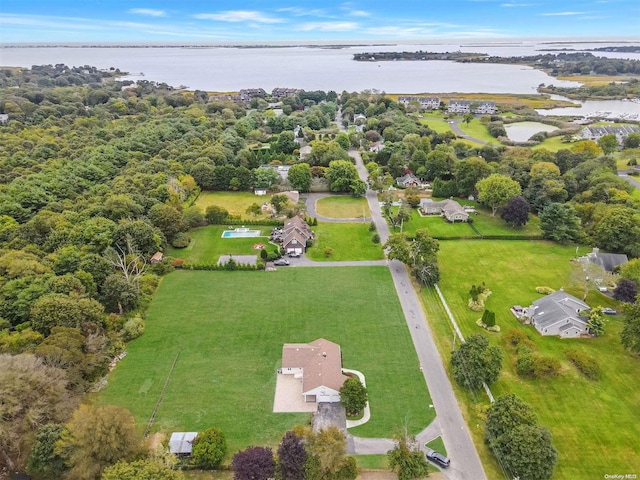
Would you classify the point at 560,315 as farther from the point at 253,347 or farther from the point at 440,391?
the point at 253,347

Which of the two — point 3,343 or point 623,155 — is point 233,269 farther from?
point 623,155

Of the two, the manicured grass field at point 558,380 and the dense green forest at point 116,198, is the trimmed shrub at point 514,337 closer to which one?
the manicured grass field at point 558,380

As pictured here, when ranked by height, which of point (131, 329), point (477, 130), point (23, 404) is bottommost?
point (131, 329)

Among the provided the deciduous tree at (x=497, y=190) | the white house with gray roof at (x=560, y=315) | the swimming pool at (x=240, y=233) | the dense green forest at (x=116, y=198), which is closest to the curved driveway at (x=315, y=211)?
the dense green forest at (x=116, y=198)

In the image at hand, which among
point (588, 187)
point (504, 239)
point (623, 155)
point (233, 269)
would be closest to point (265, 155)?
point (233, 269)

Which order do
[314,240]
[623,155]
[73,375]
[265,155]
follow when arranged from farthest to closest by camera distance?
[265,155] → [623,155] → [314,240] → [73,375]

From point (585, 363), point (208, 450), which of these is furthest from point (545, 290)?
point (208, 450)
